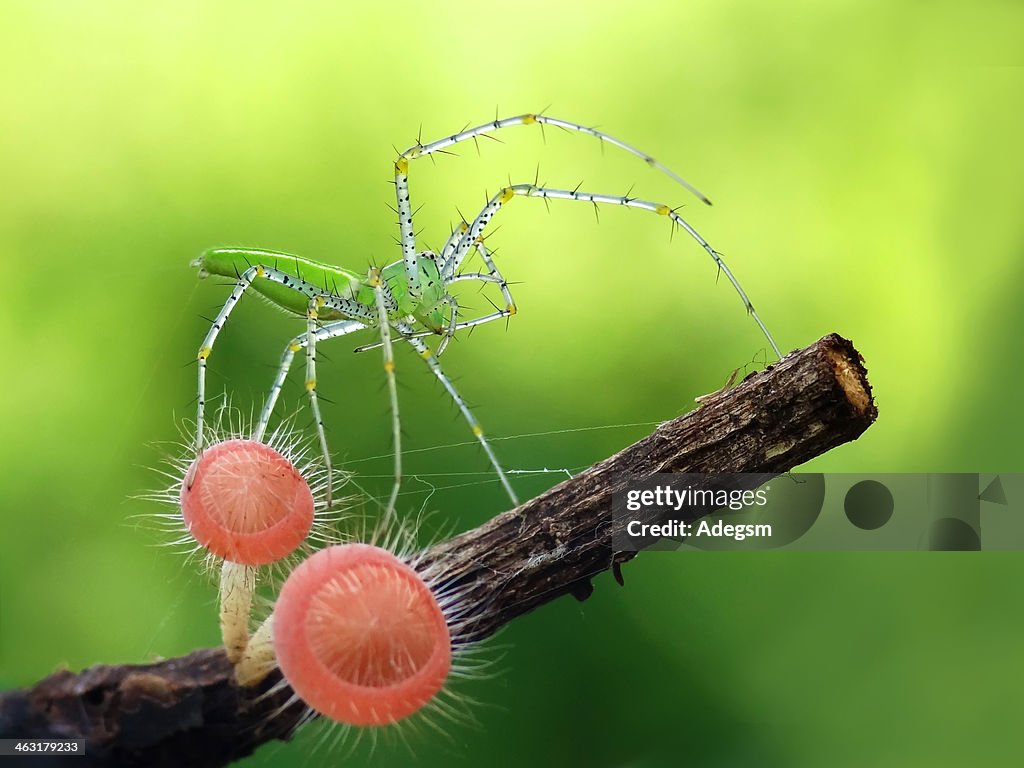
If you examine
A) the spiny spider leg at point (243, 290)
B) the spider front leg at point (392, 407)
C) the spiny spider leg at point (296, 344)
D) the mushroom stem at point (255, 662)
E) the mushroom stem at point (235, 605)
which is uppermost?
the spiny spider leg at point (243, 290)

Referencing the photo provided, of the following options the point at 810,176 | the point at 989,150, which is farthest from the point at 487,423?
the point at 989,150

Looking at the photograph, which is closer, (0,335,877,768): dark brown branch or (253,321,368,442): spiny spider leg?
(0,335,877,768): dark brown branch

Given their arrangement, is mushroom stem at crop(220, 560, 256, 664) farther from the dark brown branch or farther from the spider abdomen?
the spider abdomen

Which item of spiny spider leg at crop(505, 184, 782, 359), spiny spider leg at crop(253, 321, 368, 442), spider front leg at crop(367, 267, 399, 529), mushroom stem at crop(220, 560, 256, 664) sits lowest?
mushroom stem at crop(220, 560, 256, 664)

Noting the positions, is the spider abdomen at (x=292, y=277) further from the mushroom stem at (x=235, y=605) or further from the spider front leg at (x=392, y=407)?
the mushroom stem at (x=235, y=605)

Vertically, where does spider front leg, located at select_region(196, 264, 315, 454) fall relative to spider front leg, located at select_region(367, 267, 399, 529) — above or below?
above

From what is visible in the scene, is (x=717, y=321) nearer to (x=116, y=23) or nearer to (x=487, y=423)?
(x=487, y=423)

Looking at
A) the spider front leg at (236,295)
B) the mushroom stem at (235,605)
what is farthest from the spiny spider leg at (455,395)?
the mushroom stem at (235,605)

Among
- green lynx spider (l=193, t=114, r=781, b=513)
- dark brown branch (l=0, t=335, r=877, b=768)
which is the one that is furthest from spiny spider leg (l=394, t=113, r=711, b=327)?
dark brown branch (l=0, t=335, r=877, b=768)
